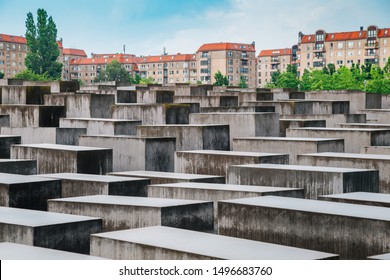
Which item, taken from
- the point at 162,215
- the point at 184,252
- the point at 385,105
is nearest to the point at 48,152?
the point at 162,215

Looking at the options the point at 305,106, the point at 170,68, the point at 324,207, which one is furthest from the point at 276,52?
the point at 324,207

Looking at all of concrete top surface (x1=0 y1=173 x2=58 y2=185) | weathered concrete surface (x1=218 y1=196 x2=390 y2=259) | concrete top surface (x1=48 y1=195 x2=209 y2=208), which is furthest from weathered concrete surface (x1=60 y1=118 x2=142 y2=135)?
weathered concrete surface (x1=218 y1=196 x2=390 y2=259)

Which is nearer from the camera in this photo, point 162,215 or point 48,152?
point 162,215

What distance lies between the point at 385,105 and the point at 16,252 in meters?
33.1

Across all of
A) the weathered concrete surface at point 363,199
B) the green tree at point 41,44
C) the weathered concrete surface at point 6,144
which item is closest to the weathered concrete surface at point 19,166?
the weathered concrete surface at point 6,144

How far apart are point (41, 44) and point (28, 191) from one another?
254 feet

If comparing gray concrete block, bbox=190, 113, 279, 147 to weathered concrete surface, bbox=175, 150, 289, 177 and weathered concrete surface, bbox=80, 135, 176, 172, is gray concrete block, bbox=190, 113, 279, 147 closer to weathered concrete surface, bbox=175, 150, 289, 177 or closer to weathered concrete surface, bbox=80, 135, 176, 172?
weathered concrete surface, bbox=80, 135, 176, 172

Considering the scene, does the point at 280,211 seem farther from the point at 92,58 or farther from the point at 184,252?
the point at 92,58

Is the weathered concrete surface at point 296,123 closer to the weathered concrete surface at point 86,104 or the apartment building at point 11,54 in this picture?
the weathered concrete surface at point 86,104

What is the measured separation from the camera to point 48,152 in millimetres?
17359

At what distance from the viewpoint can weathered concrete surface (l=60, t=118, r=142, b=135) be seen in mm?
20625

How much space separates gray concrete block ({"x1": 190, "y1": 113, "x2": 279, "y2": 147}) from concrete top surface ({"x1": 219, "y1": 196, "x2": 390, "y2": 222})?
858cm
